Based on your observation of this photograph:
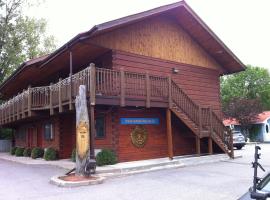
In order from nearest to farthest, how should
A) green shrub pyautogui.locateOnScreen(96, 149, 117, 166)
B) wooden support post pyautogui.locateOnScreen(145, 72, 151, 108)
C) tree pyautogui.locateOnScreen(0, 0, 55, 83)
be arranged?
1. green shrub pyautogui.locateOnScreen(96, 149, 117, 166)
2. wooden support post pyautogui.locateOnScreen(145, 72, 151, 108)
3. tree pyautogui.locateOnScreen(0, 0, 55, 83)

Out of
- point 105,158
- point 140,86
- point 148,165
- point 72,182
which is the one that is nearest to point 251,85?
point 140,86

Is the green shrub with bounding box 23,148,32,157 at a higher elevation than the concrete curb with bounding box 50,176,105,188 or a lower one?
higher

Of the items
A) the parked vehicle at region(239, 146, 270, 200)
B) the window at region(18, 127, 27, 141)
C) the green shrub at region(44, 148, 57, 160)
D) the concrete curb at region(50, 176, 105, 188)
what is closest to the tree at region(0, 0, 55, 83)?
the window at region(18, 127, 27, 141)

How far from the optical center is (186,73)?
2045cm

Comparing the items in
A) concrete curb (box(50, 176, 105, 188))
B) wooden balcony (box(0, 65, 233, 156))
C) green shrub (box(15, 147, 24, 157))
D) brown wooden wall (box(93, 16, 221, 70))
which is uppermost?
brown wooden wall (box(93, 16, 221, 70))

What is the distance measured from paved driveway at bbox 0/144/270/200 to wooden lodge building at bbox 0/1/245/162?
273 cm

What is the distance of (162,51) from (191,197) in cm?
1155

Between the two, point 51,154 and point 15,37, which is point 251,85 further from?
point 51,154

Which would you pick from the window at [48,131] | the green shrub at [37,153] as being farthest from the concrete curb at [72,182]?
the green shrub at [37,153]

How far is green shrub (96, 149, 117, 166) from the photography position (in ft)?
49.3

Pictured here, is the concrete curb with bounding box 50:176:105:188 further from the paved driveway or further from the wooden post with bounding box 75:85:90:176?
the wooden post with bounding box 75:85:90:176

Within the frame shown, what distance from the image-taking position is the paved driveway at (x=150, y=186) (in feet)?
31.0

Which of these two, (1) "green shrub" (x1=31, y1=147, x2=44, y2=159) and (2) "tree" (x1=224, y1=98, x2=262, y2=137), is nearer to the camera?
(1) "green shrub" (x1=31, y1=147, x2=44, y2=159)

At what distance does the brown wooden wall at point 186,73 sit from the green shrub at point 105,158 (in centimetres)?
429
